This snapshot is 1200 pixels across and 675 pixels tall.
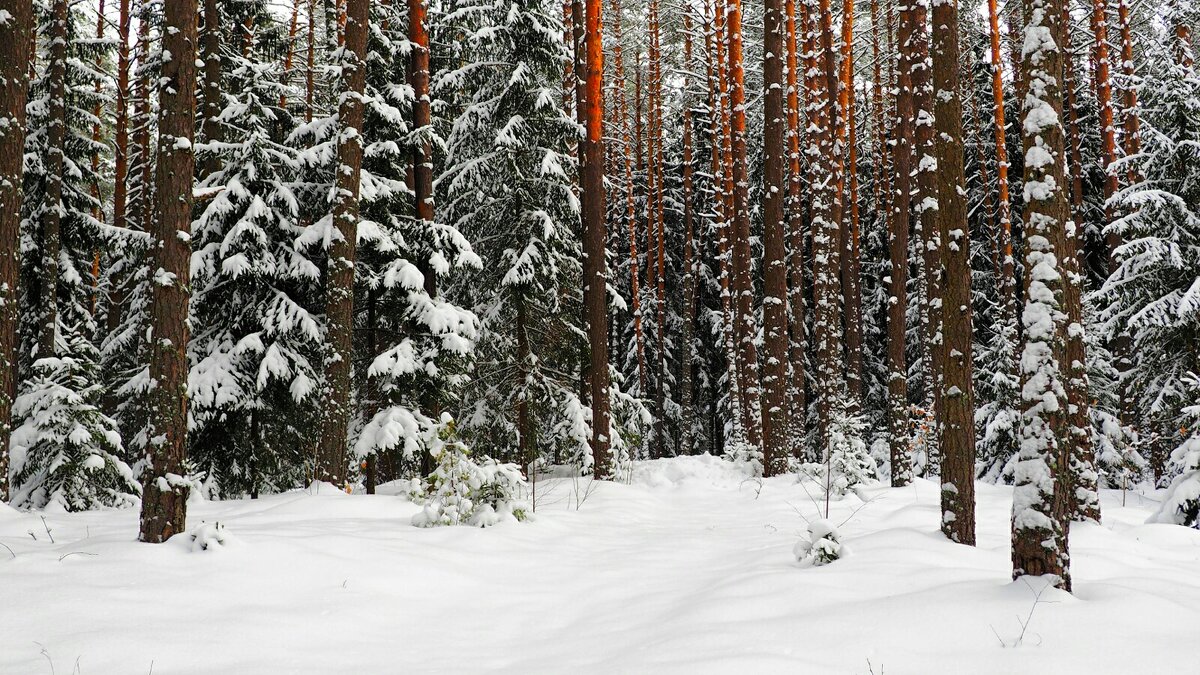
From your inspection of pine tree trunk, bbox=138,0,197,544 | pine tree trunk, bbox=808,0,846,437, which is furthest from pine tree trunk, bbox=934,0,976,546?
pine tree trunk, bbox=808,0,846,437

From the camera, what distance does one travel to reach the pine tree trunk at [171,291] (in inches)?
217

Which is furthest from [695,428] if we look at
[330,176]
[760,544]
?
[760,544]

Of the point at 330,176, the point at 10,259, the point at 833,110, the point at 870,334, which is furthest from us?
the point at 870,334

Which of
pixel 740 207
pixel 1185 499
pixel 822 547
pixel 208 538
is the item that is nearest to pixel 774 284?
pixel 740 207

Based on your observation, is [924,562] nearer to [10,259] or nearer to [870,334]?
[10,259]

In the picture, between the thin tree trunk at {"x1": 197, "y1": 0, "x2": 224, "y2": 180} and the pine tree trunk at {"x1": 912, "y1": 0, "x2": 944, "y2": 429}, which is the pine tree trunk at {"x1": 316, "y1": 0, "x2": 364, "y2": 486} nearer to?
the thin tree trunk at {"x1": 197, "y1": 0, "x2": 224, "y2": 180}

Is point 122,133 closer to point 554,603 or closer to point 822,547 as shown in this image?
point 554,603

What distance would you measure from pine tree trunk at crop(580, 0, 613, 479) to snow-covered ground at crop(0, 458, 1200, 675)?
17.8ft

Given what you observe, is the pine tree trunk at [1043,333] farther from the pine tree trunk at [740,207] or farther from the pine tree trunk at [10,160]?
the pine tree trunk at [740,207]

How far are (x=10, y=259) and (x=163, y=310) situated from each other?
3.88 m

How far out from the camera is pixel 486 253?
1416 centimetres

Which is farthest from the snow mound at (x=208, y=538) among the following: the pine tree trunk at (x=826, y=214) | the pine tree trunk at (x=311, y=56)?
the pine tree trunk at (x=311, y=56)

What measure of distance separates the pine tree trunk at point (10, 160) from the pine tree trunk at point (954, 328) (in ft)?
30.4

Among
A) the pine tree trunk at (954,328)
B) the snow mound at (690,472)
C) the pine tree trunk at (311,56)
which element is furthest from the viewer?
the pine tree trunk at (311,56)
